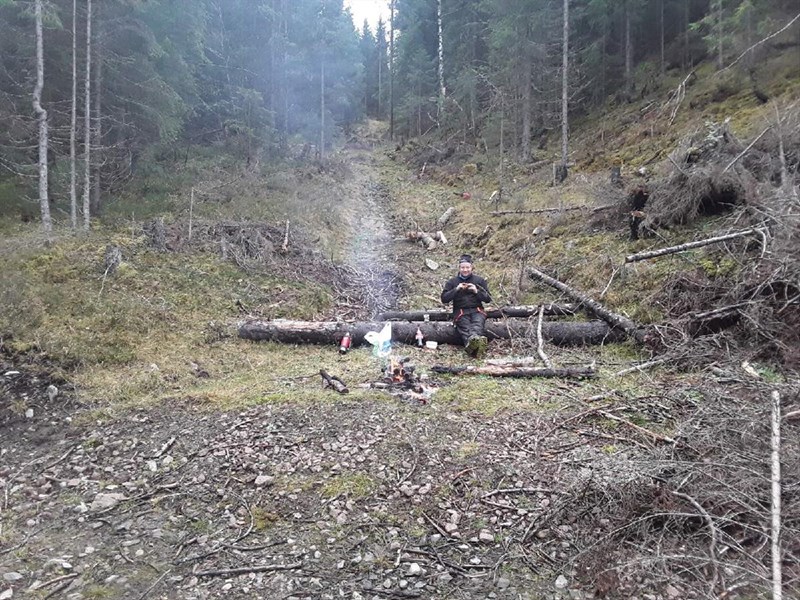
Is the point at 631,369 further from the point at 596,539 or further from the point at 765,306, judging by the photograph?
the point at 596,539

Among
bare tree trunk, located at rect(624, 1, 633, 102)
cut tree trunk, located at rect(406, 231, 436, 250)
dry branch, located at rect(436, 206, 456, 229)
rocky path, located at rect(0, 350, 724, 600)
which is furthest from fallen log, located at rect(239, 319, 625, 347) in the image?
bare tree trunk, located at rect(624, 1, 633, 102)

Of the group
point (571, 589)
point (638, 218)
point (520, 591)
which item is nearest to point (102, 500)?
point (520, 591)

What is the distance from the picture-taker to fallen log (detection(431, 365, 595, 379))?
6.52m

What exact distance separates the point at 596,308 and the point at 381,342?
4.01 metres

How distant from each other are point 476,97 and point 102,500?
2844cm

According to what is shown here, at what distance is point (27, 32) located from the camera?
12.9 meters

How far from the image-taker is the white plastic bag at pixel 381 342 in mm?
7941

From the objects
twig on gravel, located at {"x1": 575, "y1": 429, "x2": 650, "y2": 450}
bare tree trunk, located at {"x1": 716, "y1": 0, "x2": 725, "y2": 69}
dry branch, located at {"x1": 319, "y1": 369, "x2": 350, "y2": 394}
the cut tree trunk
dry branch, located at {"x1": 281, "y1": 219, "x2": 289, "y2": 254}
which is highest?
bare tree trunk, located at {"x1": 716, "y1": 0, "x2": 725, "y2": 69}

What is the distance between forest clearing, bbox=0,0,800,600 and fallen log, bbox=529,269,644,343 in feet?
0.18

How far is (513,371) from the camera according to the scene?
22.2 ft

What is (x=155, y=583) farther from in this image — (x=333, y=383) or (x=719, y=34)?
(x=719, y=34)

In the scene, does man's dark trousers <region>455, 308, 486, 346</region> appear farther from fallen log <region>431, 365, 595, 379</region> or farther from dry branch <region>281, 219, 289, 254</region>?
dry branch <region>281, 219, 289, 254</region>

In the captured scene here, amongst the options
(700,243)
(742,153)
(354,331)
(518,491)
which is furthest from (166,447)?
(742,153)

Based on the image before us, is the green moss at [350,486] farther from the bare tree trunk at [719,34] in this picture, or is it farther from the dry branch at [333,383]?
the bare tree trunk at [719,34]
